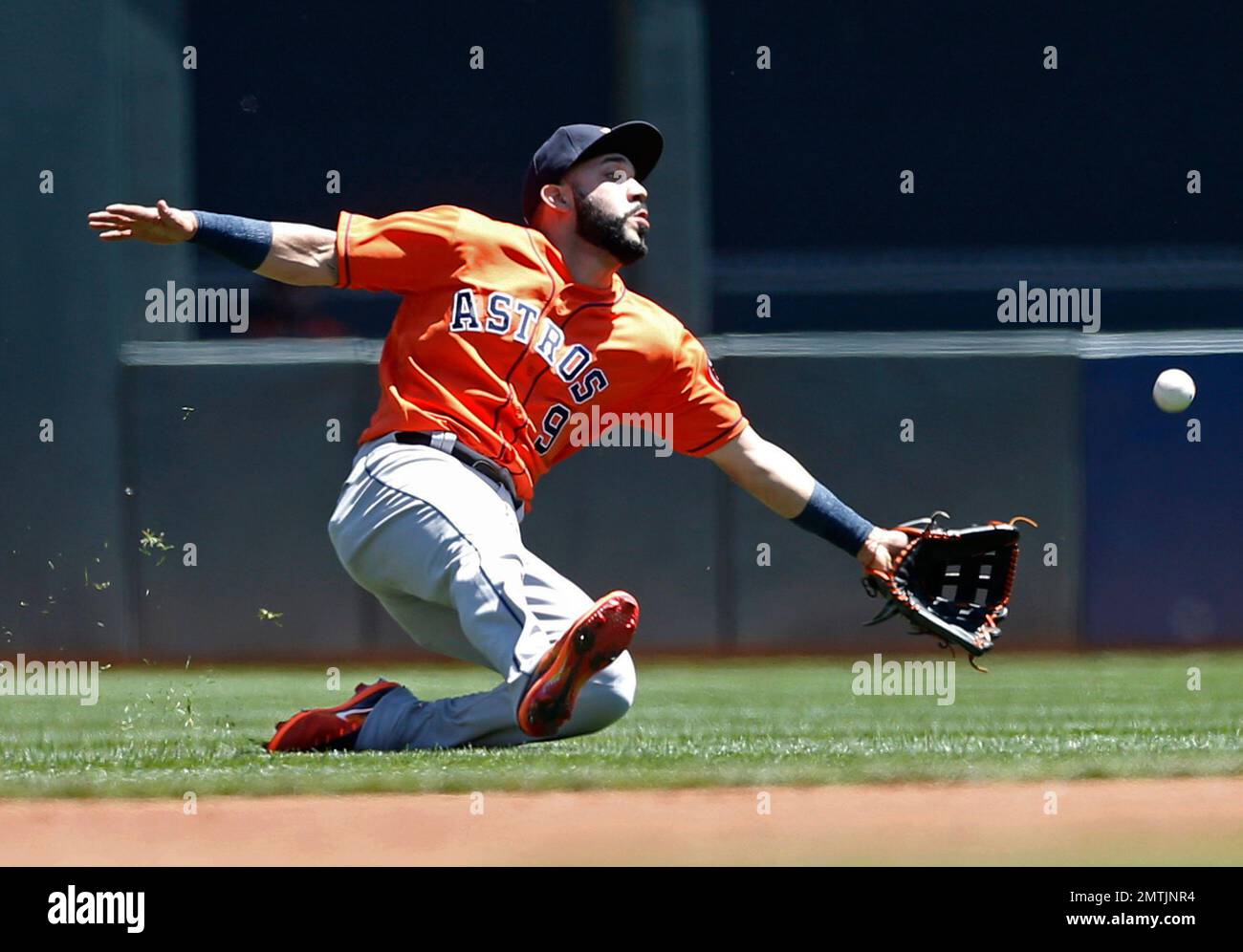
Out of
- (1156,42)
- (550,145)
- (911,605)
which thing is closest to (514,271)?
(550,145)

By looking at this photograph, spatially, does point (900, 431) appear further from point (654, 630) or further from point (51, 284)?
point (51, 284)

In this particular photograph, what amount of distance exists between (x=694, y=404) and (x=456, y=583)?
103 centimetres

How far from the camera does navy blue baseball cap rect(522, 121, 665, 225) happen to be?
4.95m

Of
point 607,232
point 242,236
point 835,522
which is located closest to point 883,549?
point 835,522

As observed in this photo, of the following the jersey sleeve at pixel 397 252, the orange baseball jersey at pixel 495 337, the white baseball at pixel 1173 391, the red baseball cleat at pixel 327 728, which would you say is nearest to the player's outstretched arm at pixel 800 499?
the orange baseball jersey at pixel 495 337

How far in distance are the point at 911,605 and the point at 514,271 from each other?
137 cm

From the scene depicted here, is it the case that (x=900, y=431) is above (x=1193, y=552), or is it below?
above

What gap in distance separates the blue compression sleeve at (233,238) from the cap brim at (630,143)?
938 millimetres

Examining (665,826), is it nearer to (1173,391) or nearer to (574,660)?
(574,660)

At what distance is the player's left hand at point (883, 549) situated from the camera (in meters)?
4.96

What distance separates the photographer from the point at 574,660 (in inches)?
156

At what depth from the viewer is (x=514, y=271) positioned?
15.7 ft

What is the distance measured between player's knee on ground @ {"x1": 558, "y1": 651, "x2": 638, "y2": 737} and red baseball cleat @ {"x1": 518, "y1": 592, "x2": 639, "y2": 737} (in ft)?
2.47

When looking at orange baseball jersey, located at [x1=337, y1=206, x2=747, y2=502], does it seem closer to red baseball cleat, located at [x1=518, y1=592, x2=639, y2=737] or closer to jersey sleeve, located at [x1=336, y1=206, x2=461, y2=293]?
jersey sleeve, located at [x1=336, y1=206, x2=461, y2=293]
